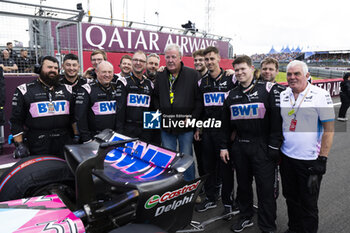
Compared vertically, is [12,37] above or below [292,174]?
above

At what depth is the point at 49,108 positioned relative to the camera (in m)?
2.96

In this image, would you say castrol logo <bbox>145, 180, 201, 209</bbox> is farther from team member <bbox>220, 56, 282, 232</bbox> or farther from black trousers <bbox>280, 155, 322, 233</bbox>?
black trousers <bbox>280, 155, 322, 233</bbox>

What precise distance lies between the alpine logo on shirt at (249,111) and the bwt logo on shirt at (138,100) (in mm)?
1257

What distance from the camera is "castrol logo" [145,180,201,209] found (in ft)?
5.33

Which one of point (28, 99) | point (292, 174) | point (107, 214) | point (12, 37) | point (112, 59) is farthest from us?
point (112, 59)

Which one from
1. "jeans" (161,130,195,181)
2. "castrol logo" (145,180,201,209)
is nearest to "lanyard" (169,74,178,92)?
"jeans" (161,130,195,181)

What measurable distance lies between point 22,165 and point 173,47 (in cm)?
217

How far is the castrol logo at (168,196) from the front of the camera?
5.33ft

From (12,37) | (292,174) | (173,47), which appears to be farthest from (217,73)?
(12,37)

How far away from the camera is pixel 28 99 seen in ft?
9.50

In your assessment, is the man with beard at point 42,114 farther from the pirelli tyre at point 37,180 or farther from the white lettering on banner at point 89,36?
the white lettering on banner at point 89,36

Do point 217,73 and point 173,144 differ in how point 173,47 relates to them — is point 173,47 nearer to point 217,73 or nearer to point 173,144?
point 217,73

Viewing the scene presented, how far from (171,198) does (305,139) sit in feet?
4.94

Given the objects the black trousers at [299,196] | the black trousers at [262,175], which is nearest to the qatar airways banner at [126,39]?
the black trousers at [262,175]
